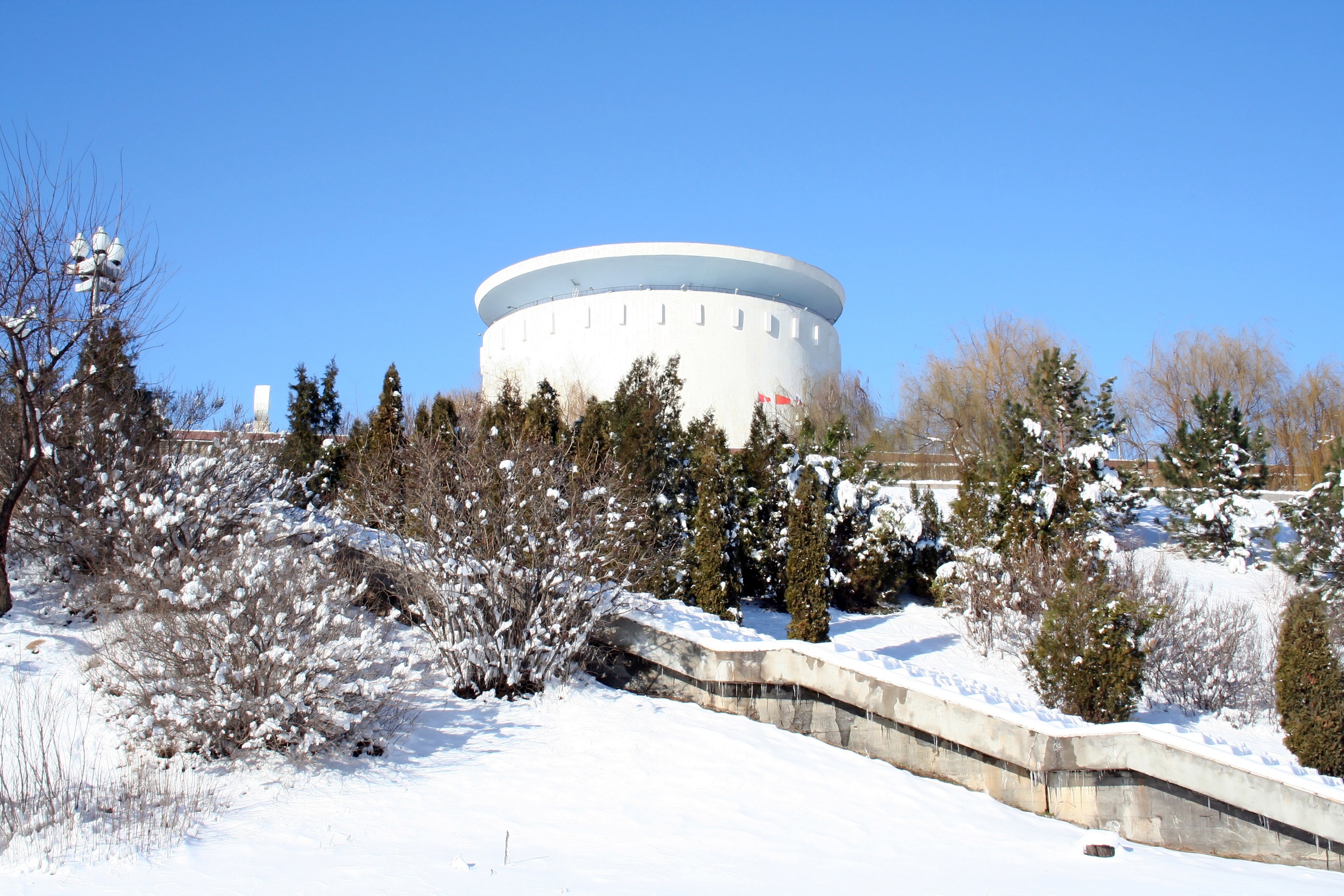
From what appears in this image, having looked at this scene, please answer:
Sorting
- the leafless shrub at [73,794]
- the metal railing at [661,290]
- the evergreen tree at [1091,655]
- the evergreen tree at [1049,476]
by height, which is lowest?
the leafless shrub at [73,794]

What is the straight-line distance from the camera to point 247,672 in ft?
20.6

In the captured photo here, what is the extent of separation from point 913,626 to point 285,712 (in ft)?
31.0

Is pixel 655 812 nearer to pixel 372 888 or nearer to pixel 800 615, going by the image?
pixel 372 888

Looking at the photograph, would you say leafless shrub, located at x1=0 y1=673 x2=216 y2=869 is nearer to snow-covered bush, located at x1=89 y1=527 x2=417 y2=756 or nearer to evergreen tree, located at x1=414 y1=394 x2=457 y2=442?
snow-covered bush, located at x1=89 y1=527 x2=417 y2=756

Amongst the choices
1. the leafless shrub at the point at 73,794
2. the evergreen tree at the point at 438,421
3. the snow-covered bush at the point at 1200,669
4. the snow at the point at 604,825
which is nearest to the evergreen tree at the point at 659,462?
the evergreen tree at the point at 438,421

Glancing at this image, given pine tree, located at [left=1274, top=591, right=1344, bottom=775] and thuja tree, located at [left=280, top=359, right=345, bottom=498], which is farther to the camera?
thuja tree, located at [left=280, top=359, right=345, bottom=498]

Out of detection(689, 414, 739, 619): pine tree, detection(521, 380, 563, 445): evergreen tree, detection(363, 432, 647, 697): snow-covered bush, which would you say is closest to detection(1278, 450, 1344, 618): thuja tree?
detection(689, 414, 739, 619): pine tree

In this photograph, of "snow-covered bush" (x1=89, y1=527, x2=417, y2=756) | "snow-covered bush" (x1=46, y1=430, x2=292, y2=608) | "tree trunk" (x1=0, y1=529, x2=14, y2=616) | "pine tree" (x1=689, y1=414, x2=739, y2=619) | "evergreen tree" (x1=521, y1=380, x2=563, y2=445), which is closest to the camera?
"snow-covered bush" (x1=89, y1=527, x2=417, y2=756)

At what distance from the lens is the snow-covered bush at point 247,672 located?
6.37 metres

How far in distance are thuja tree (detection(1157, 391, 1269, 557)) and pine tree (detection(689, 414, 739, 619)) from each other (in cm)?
889

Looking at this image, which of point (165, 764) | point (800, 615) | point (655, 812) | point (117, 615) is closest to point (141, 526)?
point (117, 615)

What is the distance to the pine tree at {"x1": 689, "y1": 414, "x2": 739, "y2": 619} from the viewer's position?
12.2 m

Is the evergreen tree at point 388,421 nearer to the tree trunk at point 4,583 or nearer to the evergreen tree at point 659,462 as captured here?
the evergreen tree at point 659,462

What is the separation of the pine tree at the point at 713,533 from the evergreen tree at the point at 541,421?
2053 mm
